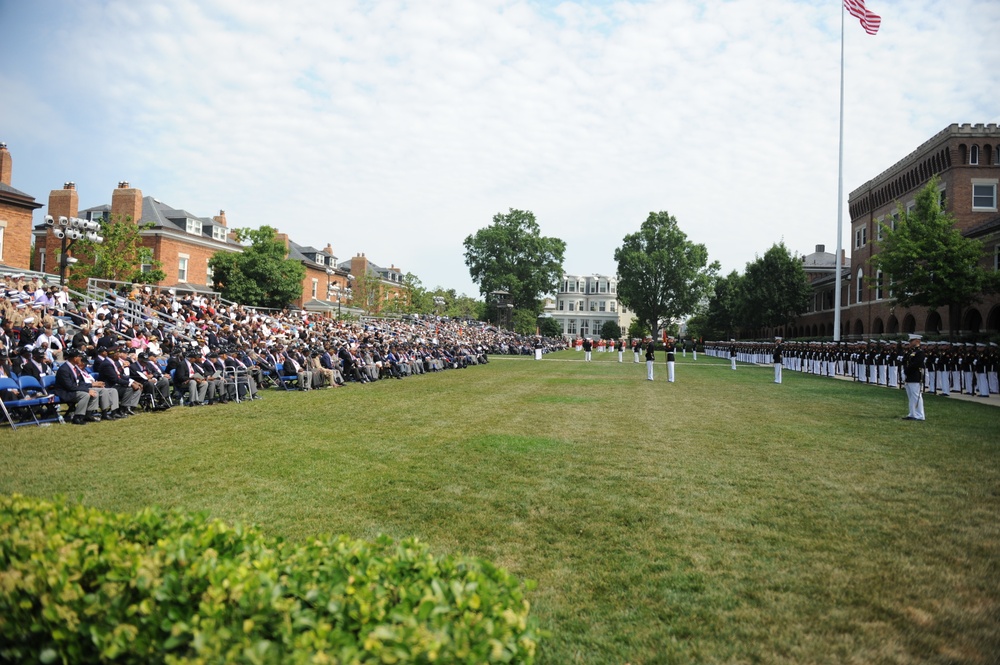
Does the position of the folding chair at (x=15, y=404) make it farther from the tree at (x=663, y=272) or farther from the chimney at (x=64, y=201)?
the tree at (x=663, y=272)

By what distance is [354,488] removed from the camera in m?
7.94

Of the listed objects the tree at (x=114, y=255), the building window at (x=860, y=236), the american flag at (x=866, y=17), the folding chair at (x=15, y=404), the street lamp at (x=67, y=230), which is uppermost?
the american flag at (x=866, y=17)

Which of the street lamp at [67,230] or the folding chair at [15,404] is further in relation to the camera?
the street lamp at [67,230]

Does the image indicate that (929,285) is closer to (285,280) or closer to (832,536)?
(832,536)

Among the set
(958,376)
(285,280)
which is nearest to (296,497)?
(958,376)

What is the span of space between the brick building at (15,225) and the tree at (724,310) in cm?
7283

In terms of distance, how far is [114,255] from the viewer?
137 ft

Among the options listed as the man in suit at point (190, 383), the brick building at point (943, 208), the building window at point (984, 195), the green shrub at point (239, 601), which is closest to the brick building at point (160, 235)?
the man in suit at point (190, 383)

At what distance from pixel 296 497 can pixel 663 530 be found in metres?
4.43

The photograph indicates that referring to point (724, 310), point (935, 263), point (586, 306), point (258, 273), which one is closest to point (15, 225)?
point (258, 273)

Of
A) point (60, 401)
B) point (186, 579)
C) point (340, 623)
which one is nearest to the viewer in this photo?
point (340, 623)

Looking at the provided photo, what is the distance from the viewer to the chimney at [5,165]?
40.6m

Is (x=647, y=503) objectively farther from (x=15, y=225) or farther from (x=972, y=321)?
(x=15, y=225)

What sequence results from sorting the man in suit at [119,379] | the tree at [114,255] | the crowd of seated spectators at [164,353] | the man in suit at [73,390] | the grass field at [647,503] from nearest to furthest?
the grass field at [647,503] < the man in suit at [73,390] < the crowd of seated spectators at [164,353] < the man in suit at [119,379] < the tree at [114,255]
